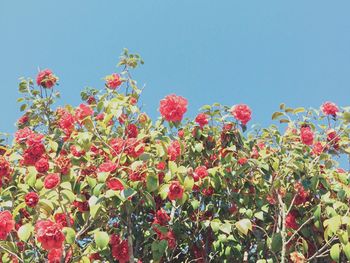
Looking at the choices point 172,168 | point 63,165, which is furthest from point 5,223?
point 172,168

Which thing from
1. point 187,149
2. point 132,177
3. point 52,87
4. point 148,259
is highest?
point 52,87

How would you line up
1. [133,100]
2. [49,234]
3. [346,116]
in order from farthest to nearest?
[133,100] < [346,116] < [49,234]

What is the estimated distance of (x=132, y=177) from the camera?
→ 3680 millimetres

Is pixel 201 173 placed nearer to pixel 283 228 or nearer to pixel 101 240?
pixel 283 228

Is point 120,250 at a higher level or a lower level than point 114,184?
lower

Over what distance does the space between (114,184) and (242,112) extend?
4.49 feet

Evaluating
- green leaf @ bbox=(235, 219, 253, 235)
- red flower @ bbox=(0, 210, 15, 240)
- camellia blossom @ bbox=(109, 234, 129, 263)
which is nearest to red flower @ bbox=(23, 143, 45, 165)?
red flower @ bbox=(0, 210, 15, 240)

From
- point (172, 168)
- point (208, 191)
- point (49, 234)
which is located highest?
point (208, 191)

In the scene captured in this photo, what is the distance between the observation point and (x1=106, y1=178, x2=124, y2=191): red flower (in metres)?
3.53

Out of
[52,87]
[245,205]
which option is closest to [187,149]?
[245,205]

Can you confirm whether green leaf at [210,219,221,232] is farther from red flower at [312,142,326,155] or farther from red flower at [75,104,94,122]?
red flower at [75,104,94,122]

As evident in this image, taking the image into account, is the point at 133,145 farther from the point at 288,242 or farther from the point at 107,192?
the point at 288,242

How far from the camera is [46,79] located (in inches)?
243

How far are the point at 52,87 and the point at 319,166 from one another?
340 centimetres
